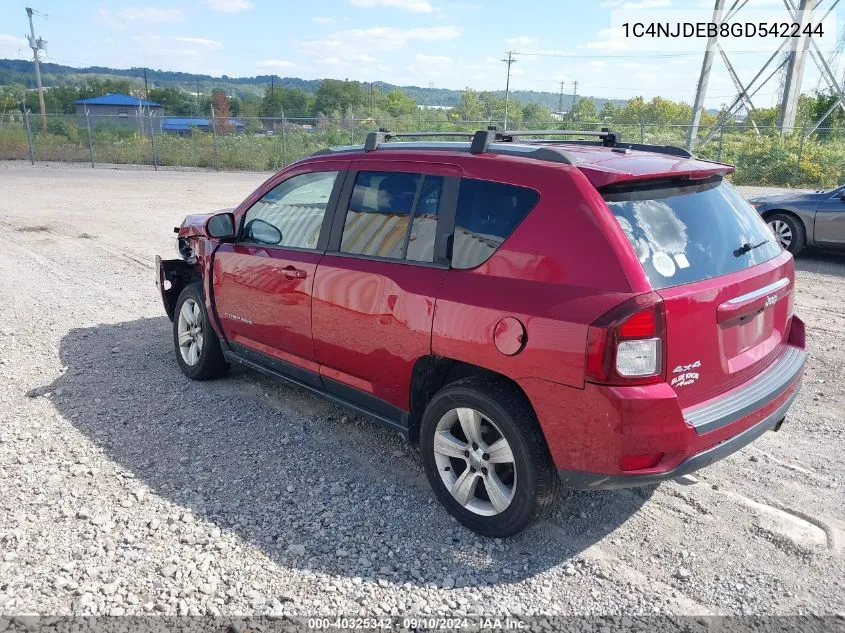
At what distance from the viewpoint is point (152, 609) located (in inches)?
115

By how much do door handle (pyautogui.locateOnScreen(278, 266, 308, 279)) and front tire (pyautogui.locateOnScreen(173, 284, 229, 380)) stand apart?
→ 1170mm

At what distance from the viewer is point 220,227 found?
4.89 metres

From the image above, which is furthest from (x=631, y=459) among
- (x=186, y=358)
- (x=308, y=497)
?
(x=186, y=358)

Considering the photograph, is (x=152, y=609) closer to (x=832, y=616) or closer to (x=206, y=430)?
(x=206, y=430)

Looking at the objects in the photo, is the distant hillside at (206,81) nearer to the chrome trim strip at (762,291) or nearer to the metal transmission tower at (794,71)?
the metal transmission tower at (794,71)

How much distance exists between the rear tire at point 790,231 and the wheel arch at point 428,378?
27.8ft

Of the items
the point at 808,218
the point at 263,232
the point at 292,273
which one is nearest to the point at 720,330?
the point at 292,273

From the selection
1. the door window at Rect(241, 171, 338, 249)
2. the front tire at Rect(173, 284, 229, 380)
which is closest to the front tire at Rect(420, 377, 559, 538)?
the door window at Rect(241, 171, 338, 249)

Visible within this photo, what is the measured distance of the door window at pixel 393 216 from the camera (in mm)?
3662

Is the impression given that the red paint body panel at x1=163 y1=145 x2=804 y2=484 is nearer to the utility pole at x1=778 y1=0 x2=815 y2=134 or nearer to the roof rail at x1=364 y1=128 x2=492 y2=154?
the roof rail at x1=364 y1=128 x2=492 y2=154

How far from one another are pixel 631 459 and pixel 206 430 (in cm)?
293

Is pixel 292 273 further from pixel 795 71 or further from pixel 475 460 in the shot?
pixel 795 71

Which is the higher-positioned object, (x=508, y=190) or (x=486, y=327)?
(x=508, y=190)

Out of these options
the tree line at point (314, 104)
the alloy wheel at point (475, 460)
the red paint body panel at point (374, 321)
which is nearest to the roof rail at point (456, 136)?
the red paint body panel at point (374, 321)
